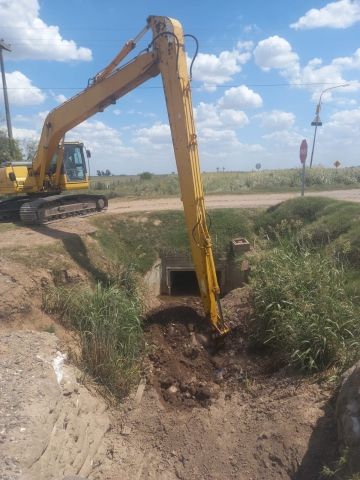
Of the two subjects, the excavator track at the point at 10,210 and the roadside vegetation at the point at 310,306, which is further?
the excavator track at the point at 10,210

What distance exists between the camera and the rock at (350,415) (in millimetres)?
3078

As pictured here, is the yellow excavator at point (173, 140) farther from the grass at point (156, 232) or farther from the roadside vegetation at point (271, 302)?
the grass at point (156, 232)

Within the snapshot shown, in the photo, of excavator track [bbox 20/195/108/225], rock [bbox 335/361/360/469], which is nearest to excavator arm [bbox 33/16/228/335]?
rock [bbox 335/361/360/469]

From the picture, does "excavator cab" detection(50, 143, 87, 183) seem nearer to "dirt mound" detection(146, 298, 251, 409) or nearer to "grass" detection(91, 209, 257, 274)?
"grass" detection(91, 209, 257, 274)

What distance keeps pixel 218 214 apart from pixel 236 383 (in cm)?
631

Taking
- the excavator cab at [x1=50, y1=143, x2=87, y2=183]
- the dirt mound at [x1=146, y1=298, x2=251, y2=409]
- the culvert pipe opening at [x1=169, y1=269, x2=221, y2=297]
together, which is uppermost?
the excavator cab at [x1=50, y1=143, x2=87, y2=183]

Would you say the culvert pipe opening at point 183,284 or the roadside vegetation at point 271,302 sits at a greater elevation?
the roadside vegetation at point 271,302

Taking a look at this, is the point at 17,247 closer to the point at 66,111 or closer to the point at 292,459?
the point at 66,111

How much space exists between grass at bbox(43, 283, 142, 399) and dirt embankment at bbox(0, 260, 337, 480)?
239mm

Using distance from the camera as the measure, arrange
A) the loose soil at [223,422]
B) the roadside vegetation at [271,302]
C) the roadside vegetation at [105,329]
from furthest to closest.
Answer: the roadside vegetation at [105,329], the roadside vegetation at [271,302], the loose soil at [223,422]

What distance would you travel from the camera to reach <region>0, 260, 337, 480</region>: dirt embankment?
144 inches

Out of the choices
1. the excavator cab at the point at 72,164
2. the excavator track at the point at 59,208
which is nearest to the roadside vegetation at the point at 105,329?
the excavator track at the point at 59,208

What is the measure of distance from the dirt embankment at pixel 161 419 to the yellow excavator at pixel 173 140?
115 cm

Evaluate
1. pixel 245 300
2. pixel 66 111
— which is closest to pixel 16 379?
pixel 245 300
